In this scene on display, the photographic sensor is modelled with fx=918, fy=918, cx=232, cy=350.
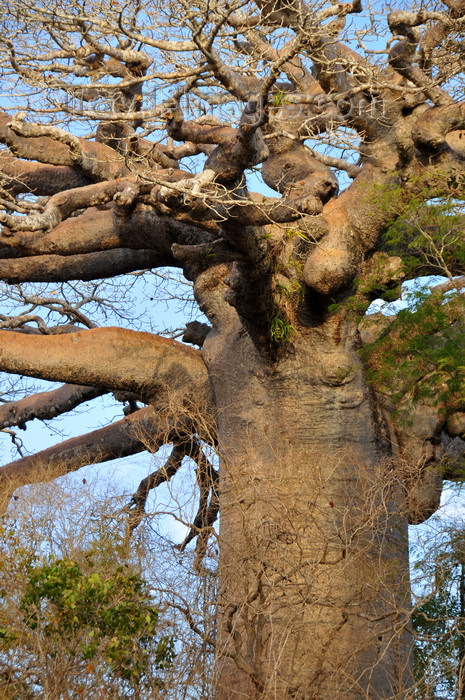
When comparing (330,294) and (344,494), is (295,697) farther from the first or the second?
(330,294)

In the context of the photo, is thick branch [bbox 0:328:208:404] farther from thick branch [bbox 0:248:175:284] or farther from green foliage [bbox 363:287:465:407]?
green foliage [bbox 363:287:465:407]

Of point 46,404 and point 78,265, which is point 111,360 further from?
point 46,404

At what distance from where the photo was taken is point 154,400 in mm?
7953

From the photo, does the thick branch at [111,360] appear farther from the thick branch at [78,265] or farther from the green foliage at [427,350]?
the green foliage at [427,350]

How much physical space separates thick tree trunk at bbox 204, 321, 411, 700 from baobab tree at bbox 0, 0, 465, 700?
0.02 m

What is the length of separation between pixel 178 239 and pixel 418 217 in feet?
7.37

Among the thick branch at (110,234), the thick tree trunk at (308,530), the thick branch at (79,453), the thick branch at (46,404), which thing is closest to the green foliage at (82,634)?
the thick tree trunk at (308,530)

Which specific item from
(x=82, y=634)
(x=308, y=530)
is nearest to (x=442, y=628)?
(x=308, y=530)

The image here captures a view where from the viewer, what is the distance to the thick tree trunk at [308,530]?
521cm

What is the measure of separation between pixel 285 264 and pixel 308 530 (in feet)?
7.23

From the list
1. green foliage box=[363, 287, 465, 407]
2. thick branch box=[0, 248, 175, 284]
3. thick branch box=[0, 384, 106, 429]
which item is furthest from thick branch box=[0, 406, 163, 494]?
green foliage box=[363, 287, 465, 407]

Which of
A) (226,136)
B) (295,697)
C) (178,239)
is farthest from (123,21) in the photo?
(295,697)

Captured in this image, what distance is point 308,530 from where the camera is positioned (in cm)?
617

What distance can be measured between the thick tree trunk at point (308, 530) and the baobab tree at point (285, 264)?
25 mm
